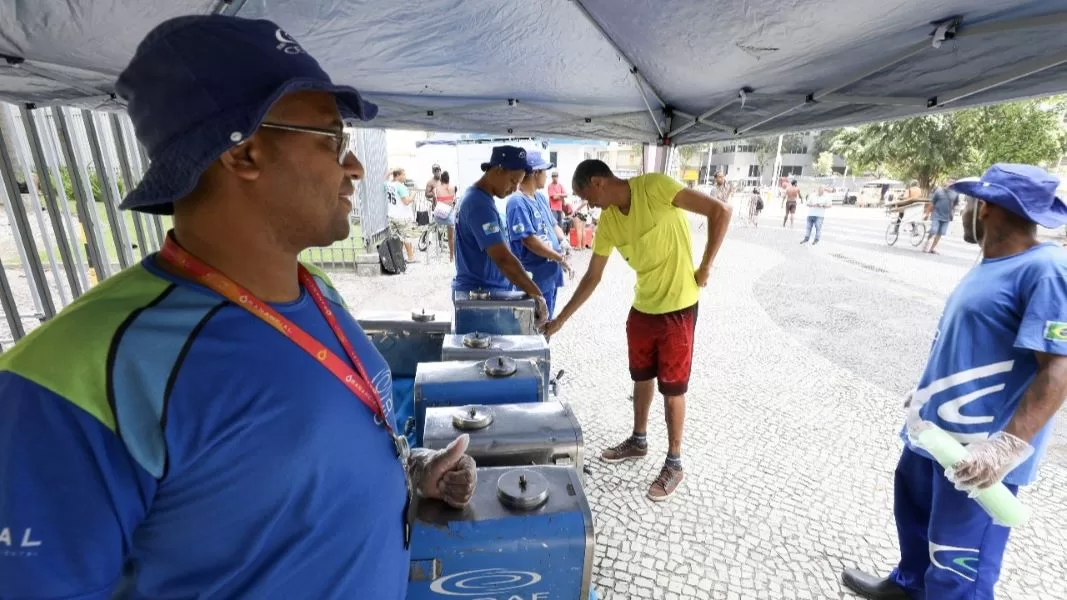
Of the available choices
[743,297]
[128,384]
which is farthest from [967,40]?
[743,297]

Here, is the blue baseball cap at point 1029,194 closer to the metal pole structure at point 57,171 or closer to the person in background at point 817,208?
the metal pole structure at point 57,171

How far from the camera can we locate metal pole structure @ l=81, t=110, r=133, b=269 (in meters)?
3.85

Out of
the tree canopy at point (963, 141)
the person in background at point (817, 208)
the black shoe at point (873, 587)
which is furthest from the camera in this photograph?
the tree canopy at point (963, 141)

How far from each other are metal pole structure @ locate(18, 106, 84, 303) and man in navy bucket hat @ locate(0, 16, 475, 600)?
368 cm

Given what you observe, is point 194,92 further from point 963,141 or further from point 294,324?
point 963,141

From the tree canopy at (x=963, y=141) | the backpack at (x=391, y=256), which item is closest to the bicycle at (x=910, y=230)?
the tree canopy at (x=963, y=141)

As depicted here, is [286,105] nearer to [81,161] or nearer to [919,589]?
[919,589]

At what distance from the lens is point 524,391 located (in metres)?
2.04

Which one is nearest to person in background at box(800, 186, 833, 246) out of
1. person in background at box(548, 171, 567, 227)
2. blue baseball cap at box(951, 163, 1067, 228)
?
person in background at box(548, 171, 567, 227)

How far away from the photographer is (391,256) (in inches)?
332

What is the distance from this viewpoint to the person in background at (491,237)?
10.7 ft

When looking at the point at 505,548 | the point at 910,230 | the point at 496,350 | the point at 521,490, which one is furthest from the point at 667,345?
the point at 910,230

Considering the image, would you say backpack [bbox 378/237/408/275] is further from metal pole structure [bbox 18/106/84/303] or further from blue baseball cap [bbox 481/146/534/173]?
blue baseball cap [bbox 481/146/534/173]

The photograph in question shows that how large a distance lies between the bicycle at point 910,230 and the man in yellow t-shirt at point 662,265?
13445mm
